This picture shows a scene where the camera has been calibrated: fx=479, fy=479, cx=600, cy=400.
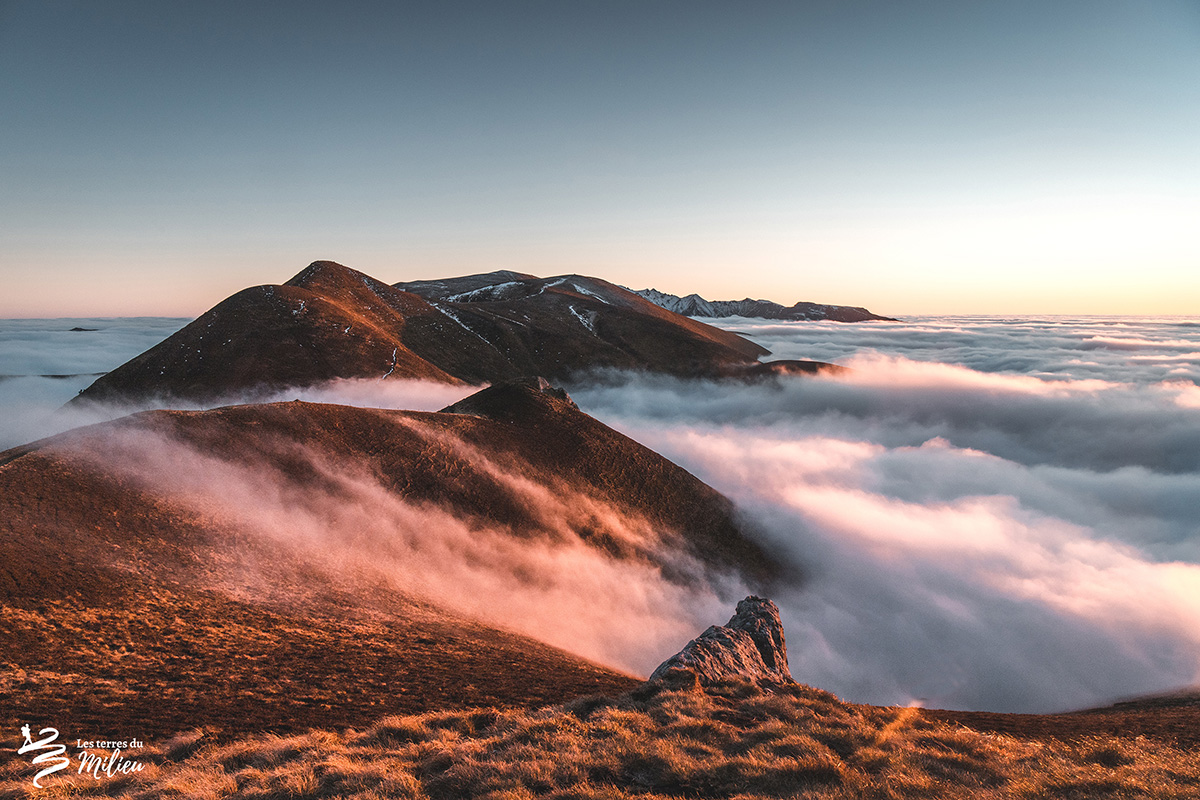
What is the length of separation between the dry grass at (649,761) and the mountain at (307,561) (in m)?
2.90

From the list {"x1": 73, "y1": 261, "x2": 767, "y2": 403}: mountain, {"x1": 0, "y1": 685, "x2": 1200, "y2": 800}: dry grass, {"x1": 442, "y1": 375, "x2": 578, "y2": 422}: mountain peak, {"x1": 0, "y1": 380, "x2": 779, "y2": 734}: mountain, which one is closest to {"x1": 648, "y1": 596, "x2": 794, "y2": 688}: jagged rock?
{"x1": 0, "y1": 685, "x2": 1200, "y2": 800}: dry grass

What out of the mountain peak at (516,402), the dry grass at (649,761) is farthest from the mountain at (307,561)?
the mountain peak at (516,402)

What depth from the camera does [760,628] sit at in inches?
1001

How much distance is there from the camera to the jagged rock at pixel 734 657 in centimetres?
1669

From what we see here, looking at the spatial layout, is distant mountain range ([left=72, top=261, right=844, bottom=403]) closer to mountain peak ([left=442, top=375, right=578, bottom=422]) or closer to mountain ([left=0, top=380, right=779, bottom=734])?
mountain peak ([left=442, top=375, right=578, bottom=422])

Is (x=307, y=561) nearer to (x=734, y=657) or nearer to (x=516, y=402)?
(x=734, y=657)

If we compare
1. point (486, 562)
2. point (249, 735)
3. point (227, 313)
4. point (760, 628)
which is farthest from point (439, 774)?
point (227, 313)

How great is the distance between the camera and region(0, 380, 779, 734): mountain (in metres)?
16.3

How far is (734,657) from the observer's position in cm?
1967

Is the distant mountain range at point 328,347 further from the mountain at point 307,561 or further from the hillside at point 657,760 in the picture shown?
the hillside at point 657,760
